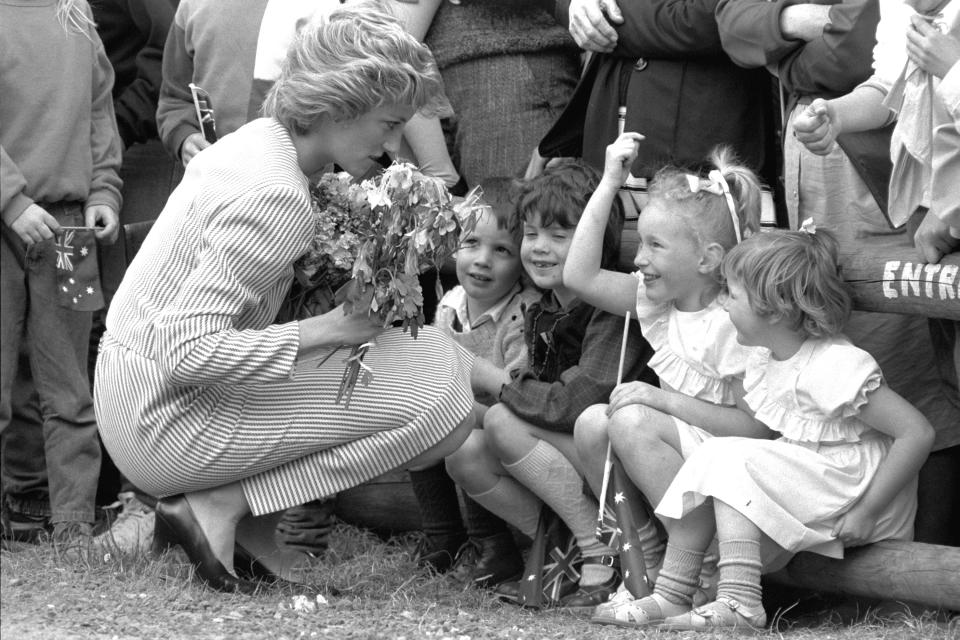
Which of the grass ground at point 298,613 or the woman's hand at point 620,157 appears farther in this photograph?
the woman's hand at point 620,157

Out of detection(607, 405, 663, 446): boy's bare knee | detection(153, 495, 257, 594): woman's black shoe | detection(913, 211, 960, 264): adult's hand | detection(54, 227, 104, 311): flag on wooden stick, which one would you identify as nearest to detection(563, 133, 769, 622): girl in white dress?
detection(607, 405, 663, 446): boy's bare knee

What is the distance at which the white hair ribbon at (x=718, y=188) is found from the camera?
161 inches

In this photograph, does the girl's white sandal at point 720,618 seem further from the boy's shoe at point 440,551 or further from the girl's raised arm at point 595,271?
the boy's shoe at point 440,551

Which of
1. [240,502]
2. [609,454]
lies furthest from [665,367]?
[240,502]

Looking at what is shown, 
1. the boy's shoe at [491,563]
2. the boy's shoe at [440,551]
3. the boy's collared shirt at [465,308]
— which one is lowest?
the boy's shoe at [440,551]

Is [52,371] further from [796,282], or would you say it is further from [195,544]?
[796,282]

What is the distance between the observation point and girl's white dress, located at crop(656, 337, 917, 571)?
3.71 m

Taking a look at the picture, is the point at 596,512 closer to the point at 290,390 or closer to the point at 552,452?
the point at 552,452

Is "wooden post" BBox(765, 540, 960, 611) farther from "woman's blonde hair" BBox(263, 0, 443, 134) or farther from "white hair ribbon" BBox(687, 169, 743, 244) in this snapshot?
"woman's blonde hair" BBox(263, 0, 443, 134)

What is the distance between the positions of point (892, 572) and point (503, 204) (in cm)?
175

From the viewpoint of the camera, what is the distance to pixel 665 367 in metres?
4.13

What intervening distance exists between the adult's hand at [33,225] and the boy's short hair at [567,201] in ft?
5.31

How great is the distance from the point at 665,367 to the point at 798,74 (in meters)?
0.92

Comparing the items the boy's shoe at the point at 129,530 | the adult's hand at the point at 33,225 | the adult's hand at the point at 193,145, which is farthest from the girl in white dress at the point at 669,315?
the adult's hand at the point at 33,225
